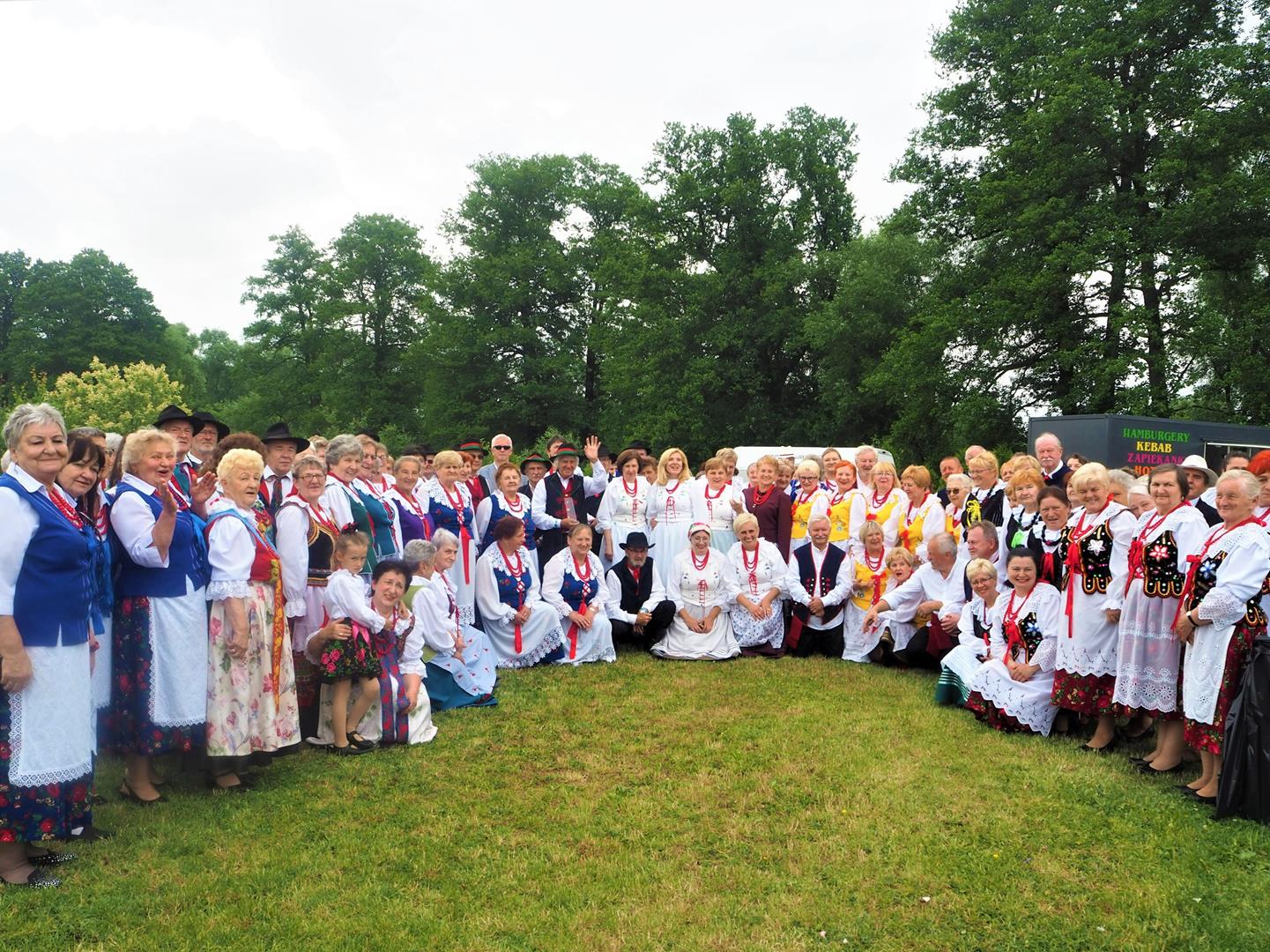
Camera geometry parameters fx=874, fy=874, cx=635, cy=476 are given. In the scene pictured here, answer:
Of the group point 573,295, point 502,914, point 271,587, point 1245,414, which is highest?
point 573,295

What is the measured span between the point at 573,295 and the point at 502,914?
2946 centimetres

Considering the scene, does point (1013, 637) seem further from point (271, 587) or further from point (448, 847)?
point (271, 587)

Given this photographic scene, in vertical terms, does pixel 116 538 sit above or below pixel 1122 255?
below

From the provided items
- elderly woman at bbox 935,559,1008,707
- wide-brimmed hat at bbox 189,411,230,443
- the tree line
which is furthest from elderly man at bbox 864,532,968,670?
the tree line

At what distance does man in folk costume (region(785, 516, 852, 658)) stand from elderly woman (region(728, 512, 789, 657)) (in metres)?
0.16

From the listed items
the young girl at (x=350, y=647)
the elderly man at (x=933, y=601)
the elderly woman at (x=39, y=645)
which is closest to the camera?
the elderly woman at (x=39, y=645)

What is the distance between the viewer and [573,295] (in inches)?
1252

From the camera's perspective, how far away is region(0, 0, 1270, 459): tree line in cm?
1822

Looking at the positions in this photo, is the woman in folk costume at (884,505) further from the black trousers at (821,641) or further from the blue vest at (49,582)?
the blue vest at (49,582)

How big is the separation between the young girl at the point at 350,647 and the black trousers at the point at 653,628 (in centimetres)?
368

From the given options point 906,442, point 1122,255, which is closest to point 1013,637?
point 1122,255

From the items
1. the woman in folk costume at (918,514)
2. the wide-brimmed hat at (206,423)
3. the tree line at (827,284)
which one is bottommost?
the woman in folk costume at (918,514)

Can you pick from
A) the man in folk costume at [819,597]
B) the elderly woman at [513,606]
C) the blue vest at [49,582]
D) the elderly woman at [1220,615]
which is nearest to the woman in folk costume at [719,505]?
the man in folk costume at [819,597]

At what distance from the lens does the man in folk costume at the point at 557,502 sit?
941 centimetres
